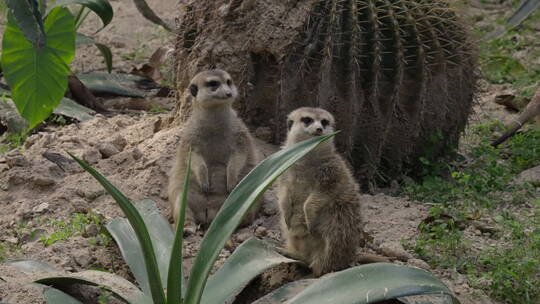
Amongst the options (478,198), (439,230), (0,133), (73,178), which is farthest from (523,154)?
(0,133)

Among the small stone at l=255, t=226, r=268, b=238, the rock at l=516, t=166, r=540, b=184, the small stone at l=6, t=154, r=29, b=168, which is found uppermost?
the small stone at l=6, t=154, r=29, b=168

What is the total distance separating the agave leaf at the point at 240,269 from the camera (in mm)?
2826

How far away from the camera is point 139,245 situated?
3.17m

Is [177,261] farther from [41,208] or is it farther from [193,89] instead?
[193,89]

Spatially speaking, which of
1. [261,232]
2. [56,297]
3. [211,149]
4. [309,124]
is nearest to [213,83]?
[211,149]

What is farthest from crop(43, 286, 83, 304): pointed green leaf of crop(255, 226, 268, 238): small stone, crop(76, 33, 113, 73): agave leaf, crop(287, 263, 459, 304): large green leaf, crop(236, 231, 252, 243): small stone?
crop(76, 33, 113, 73): agave leaf

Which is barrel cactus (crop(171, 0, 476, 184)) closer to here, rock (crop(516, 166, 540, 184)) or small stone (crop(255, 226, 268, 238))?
rock (crop(516, 166, 540, 184))

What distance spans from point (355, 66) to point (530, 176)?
1290 mm

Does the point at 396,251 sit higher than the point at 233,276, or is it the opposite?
the point at 233,276

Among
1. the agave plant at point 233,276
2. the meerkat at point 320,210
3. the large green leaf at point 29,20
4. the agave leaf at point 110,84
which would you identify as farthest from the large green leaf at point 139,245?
the agave leaf at point 110,84

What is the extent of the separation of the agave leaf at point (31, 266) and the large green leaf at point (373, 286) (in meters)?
0.98

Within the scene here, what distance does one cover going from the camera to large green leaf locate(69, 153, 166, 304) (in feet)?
7.93

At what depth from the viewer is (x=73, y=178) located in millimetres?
4316

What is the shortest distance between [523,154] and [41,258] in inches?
119
